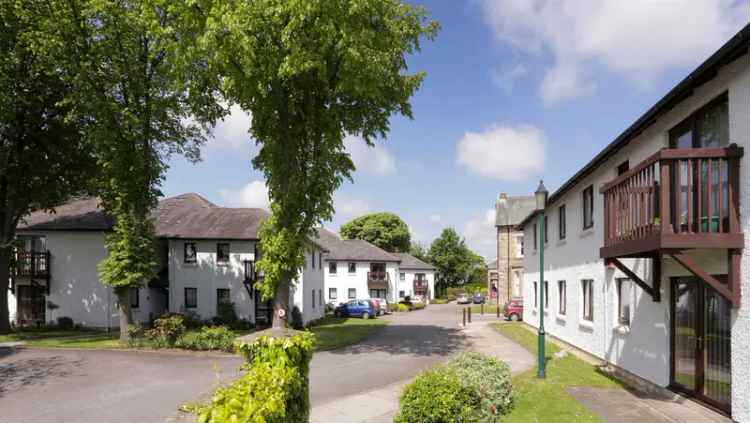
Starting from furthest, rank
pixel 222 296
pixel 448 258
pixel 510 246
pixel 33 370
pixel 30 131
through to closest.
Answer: pixel 448 258
pixel 510 246
pixel 222 296
pixel 30 131
pixel 33 370

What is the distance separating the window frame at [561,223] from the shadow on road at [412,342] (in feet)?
21.3

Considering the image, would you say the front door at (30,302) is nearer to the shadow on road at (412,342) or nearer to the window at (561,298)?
the shadow on road at (412,342)

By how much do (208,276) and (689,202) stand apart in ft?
85.9

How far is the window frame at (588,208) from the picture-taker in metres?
16.0

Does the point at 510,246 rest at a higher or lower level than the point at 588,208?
lower

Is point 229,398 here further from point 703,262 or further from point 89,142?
point 89,142

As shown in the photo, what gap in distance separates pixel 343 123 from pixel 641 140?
1197 cm

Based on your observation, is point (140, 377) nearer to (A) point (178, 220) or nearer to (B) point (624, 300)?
(B) point (624, 300)

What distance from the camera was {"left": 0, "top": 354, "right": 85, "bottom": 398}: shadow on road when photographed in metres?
13.8

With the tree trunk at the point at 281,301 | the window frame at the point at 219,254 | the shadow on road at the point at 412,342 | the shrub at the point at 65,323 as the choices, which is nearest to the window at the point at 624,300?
the shadow on road at the point at 412,342

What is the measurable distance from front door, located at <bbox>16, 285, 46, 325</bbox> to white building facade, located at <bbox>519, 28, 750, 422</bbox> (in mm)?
30202

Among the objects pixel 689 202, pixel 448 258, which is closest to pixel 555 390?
pixel 689 202

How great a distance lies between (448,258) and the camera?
8075 centimetres

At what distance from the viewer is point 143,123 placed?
21484 millimetres
